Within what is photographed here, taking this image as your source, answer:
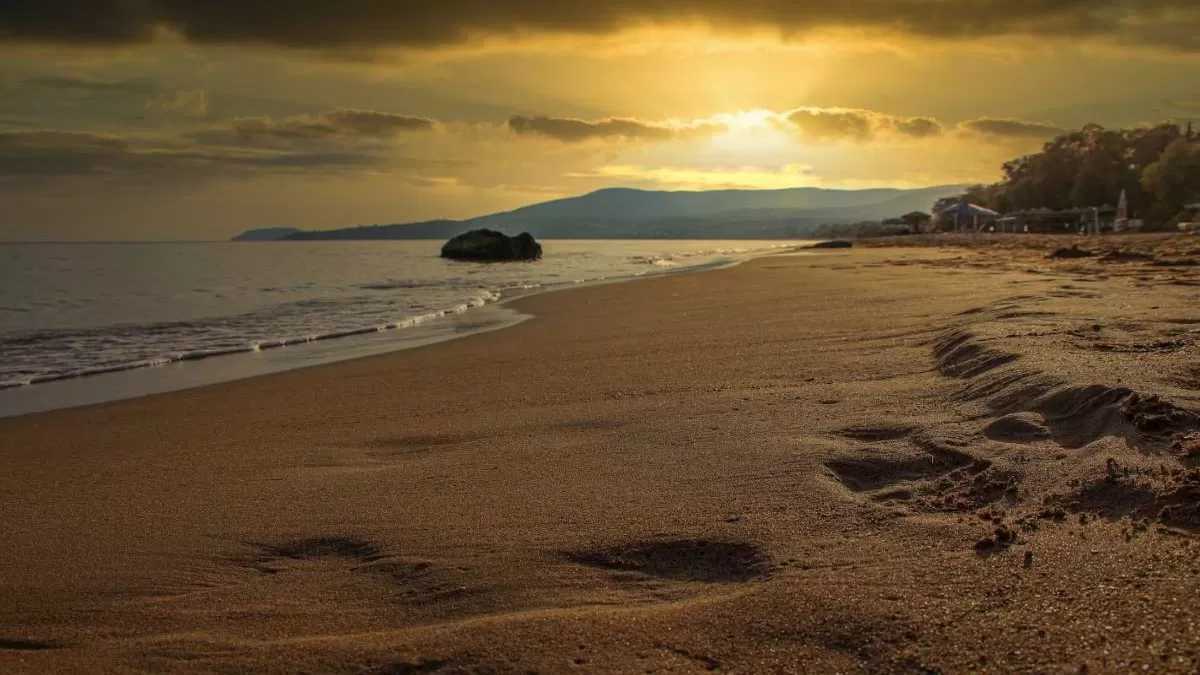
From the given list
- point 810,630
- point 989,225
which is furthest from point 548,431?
point 989,225

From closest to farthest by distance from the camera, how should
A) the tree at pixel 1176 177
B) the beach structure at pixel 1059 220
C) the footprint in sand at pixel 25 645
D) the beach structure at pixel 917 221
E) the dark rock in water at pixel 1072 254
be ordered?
the footprint in sand at pixel 25 645 → the dark rock in water at pixel 1072 254 → the tree at pixel 1176 177 → the beach structure at pixel 1059 220 → the beach structure at pixel 917 221

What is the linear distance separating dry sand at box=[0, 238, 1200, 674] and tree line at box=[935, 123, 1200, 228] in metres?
47.7

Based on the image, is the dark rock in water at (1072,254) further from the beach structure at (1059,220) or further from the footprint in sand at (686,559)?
the beach structure at (1059,220)

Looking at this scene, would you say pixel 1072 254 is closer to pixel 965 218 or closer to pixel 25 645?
pixel 25 645

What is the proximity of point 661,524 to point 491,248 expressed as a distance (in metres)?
54.6

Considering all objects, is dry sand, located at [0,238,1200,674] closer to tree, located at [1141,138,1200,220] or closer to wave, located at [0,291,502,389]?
wave, located at [0,291,502,389]

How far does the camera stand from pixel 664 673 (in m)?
1.99

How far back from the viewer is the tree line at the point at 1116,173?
1752 inches

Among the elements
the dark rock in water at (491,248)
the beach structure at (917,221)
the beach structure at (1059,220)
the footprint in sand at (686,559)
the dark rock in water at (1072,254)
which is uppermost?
the beach structure at (917,221)

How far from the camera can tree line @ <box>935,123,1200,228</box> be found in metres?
44.5

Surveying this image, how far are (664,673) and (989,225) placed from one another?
220ft

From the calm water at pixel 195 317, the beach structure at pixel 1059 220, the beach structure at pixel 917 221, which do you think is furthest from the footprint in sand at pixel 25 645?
the beach structure at pixel 917 221

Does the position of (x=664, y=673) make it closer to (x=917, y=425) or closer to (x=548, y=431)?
(x=917, y=425)

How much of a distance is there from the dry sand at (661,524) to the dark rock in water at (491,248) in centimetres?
4992
